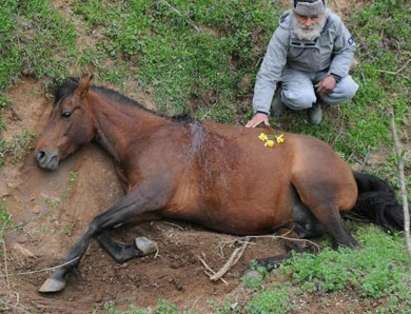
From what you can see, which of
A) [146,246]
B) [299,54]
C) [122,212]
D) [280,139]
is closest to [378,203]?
[280,139]

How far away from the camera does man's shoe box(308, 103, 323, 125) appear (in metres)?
8.68

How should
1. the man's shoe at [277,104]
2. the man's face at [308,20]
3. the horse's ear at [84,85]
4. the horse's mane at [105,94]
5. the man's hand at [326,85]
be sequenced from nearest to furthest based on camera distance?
the horse's ear at [84,85]
the horse's mane at [105,94]
the man's face at [308,20]
the man's hand at [326,85]
the man's shoe at [277,104]

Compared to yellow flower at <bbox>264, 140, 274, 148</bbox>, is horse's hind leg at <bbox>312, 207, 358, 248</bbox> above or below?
below

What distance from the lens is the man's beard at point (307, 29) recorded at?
25.8 ft

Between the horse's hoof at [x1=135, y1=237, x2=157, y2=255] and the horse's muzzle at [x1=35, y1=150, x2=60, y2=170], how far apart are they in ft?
3.34

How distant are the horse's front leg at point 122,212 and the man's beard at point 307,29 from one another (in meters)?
2.00

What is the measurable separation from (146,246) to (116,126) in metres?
1.19

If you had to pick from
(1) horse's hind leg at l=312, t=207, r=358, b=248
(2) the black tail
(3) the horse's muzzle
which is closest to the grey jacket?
(2) the black tail

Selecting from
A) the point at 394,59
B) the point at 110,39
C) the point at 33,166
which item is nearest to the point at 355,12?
the point at 394,59

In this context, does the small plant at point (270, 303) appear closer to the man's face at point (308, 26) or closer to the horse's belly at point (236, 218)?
the horse's belly at point (236, 218)

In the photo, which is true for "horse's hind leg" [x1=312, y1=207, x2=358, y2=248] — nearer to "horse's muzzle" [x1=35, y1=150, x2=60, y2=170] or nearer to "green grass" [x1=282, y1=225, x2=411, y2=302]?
"green grass" [x1=282, y1=225, x2=411, y2=302]

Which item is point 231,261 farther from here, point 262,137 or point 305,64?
point 305,64

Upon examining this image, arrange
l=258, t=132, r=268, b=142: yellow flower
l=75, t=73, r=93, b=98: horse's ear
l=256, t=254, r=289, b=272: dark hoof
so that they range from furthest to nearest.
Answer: l=258, t=132, r=268, b=142: yellow flower
l=75, t=73, r=93, b=98: horse's ear
l=256, t=254, r=289, b=272: dark hoof

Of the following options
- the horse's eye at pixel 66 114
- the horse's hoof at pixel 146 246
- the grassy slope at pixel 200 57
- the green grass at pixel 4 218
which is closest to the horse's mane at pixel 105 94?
the horse's eye at pixel 66 114
